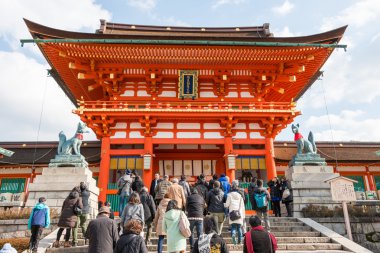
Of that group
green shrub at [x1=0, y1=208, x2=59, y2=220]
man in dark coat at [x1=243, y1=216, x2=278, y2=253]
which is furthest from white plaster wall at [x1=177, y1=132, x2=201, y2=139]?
man in dark coat at [x1=243, y1=216, x2=278, y2=253]

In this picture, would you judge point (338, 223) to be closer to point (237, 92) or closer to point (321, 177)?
point (321, 177)

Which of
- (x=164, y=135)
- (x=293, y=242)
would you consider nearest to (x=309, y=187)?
(x=293, y=242)

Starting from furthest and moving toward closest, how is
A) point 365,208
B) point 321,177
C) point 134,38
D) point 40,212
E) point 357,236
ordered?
point 134,38, point 321,177, point 365,208, point 357,236, point 40,212

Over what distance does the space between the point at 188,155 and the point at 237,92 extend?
4.96m

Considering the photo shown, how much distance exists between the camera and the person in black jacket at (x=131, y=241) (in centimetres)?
435

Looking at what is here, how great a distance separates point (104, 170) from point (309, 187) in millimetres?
10093

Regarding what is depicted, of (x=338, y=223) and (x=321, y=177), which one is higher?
(x=321, y=177)

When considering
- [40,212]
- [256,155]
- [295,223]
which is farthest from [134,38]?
[295,223]

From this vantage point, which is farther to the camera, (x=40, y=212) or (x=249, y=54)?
(x=249, y=54)

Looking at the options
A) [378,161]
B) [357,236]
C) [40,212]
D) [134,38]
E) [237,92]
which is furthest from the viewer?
[378,161]

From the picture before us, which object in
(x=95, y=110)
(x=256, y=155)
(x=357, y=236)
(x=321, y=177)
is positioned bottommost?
(x=357, y=236)

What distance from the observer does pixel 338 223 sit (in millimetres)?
11375

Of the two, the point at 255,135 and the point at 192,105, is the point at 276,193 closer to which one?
the point at 255,135

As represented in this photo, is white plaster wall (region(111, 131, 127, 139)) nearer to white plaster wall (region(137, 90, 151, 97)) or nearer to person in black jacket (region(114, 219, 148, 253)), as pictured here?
white plaster wall (region(137, 90, 151, 97))
